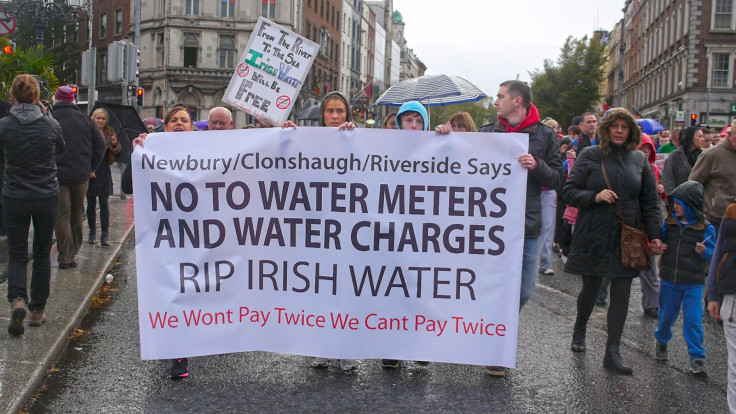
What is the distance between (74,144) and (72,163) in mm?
211

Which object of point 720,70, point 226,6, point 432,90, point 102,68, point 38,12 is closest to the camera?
point 432,90

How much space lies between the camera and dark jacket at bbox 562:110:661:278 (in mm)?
5328

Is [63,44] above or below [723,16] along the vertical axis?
below

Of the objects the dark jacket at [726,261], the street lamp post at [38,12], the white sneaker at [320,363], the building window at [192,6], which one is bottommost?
the white sneaker at [320,363]

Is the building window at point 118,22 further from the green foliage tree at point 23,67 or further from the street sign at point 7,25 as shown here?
the green foliage tree at point 23,67

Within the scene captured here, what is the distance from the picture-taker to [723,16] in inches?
1821

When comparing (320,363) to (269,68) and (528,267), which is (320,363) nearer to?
(528,267)

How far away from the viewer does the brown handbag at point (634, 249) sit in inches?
205

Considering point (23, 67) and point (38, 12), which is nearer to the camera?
point (23, 67)

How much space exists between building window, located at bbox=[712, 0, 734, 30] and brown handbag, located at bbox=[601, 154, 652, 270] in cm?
4672

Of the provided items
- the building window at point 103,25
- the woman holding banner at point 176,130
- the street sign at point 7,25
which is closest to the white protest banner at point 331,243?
the woman holding banner at point 176,130

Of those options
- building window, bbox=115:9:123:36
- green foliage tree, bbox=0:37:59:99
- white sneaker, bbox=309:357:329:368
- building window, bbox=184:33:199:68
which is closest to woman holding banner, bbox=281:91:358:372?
white sneaker, bbox=309:357:329:368

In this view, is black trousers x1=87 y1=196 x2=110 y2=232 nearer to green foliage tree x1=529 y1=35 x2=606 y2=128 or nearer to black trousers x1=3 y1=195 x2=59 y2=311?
black trousers x1=3 y1=195 x2=59 y2=311

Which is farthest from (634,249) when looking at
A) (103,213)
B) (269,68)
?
(103,213)
